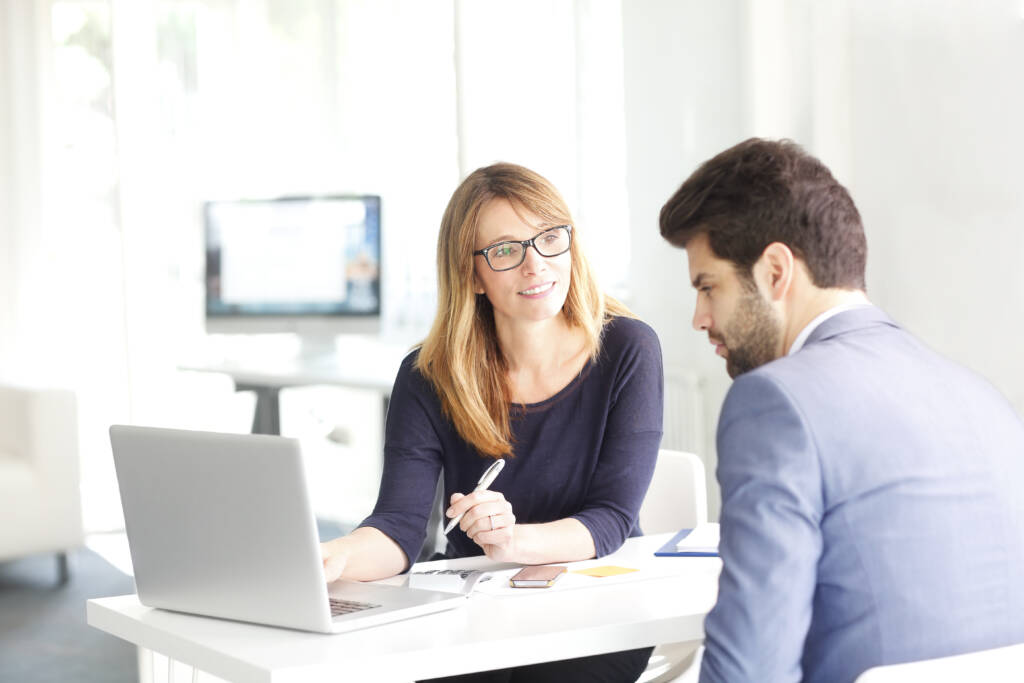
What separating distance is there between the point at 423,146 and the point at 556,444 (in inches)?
121

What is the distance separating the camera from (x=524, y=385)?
1.97 metres

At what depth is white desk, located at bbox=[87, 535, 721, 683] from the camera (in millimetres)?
1236

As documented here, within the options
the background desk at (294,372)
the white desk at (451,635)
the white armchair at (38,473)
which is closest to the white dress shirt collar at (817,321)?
the white desk at (451,635)

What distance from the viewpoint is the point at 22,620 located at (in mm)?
3844

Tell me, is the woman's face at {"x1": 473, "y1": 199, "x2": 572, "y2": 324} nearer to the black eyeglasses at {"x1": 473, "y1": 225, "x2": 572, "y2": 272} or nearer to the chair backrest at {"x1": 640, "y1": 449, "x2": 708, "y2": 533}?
the black eyeglasses at {"x1": 473, "y1": 225, "x2": 572, "y2": 272}

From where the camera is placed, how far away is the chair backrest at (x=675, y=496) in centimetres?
215

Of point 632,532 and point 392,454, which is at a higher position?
point 392,454

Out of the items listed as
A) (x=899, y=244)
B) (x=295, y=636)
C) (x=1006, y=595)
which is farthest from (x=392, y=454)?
(x=899, y=244)

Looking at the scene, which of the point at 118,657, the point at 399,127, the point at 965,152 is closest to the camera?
the point at 965,152

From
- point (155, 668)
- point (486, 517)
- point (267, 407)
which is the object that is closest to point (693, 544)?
point (486, 517)

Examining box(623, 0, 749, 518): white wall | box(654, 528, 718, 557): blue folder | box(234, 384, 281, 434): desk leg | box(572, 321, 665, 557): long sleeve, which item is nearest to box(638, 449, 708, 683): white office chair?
box(572, 321, 665, 557): long sleeve

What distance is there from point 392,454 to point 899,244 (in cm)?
152

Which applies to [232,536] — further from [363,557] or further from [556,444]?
[556,444]

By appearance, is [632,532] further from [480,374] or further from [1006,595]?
[1006,595]
